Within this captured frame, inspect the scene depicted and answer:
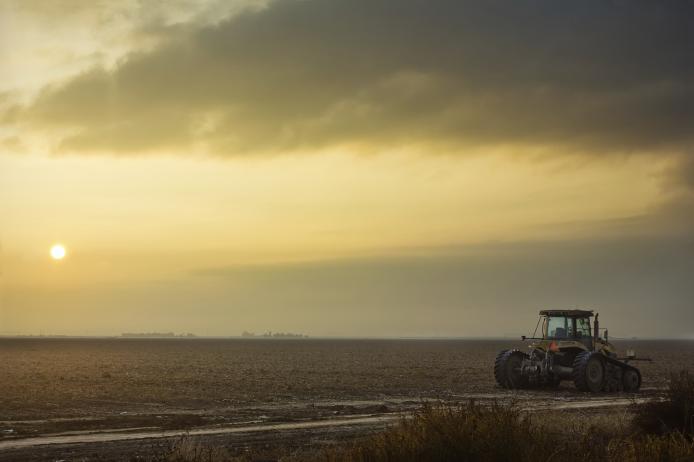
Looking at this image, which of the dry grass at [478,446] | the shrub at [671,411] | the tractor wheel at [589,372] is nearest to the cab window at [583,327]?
the tractor wheel at [589,372]

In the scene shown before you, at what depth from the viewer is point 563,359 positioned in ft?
109

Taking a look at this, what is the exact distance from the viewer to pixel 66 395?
32125mm

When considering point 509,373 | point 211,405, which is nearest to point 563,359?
point 509,373

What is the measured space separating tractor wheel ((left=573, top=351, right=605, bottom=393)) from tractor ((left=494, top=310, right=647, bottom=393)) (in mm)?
40

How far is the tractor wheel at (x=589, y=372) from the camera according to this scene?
102 ft

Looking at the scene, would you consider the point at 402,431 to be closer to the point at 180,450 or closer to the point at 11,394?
the point at 180,450

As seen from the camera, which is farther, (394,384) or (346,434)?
(394,384)

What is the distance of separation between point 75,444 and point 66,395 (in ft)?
50.5

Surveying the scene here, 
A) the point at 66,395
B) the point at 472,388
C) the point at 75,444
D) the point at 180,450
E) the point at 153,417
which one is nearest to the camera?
the point at 180,450

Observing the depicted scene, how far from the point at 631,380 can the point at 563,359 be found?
2.86m

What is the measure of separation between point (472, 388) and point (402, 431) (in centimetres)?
2444

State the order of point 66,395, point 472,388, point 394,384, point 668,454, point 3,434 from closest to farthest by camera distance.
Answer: point 668,454, point 3,434, point 66,395, point 472,388, point 394,384

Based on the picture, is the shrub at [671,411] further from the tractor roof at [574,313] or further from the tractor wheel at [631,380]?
the tractor wheel at [631,380]

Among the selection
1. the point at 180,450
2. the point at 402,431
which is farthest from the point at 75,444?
the point at 402,431
